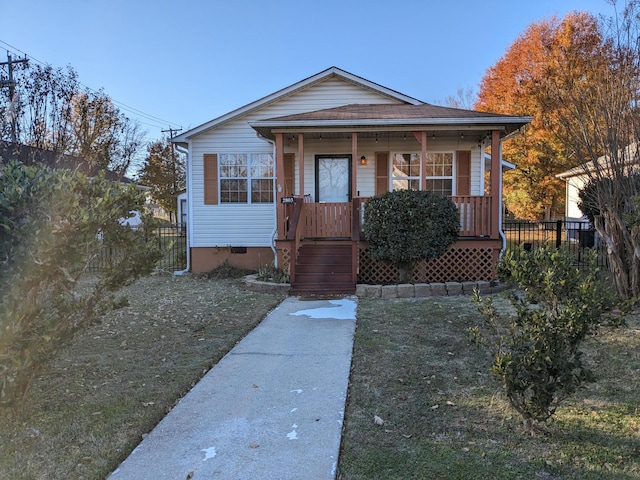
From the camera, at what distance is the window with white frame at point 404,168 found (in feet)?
36.9

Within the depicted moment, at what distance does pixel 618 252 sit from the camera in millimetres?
6711

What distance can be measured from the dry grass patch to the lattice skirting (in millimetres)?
2538

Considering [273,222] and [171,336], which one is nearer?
[171,336]

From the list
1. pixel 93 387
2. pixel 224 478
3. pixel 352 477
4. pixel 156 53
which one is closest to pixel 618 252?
pixel 352 477

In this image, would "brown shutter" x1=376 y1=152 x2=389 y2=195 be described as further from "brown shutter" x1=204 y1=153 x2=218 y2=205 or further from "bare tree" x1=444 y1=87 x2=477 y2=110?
"bare tree" x1=444 y1=87 x2=477 y2=110

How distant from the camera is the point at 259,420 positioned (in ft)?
10.5

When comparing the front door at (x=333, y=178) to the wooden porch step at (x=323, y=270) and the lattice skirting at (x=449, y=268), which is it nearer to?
the wooden porch step at (x=323, y=270)

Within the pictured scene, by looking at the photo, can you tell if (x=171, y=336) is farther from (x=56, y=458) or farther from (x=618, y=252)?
(x=618, y=252)

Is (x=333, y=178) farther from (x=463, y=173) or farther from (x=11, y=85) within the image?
(x=11, y=85)

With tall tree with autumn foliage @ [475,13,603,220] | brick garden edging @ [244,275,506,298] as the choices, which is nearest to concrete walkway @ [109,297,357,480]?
brick garden edging @ [244,275,506,298]

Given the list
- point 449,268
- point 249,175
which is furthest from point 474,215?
point 249,175

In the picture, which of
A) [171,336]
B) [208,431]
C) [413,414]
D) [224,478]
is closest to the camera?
[224,478]

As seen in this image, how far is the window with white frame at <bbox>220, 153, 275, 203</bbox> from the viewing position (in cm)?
1139

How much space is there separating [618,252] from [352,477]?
6.05 metres
